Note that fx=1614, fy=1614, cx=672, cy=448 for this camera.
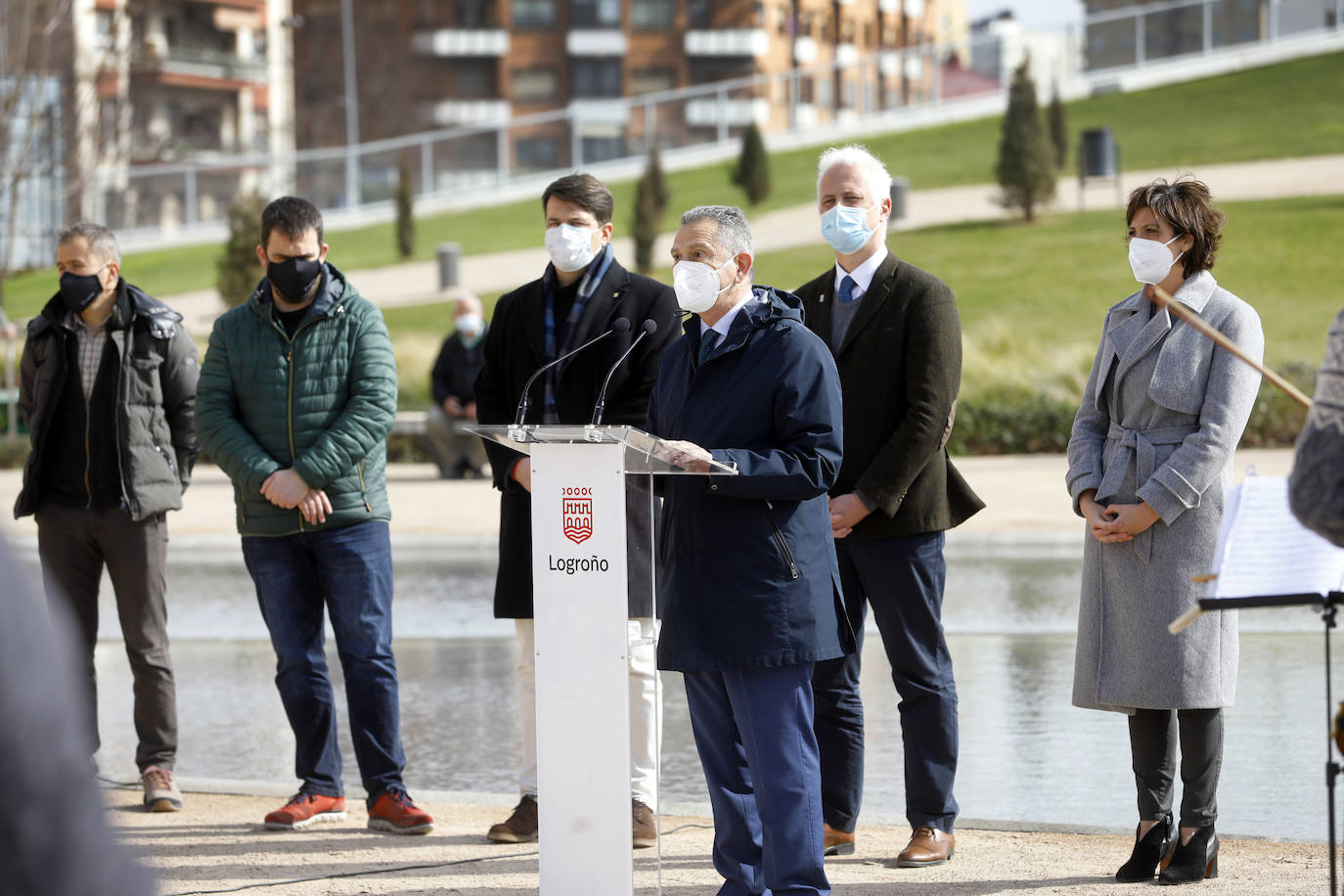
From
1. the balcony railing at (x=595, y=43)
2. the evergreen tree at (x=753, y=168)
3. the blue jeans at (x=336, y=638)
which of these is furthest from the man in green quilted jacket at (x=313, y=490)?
the balcony railing at (x=595, y=43)

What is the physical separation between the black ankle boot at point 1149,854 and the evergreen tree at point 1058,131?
38183mm

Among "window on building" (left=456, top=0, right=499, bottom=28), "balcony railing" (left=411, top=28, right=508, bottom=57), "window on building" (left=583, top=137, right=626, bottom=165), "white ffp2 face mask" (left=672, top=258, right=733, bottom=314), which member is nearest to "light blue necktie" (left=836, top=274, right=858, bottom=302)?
"white ffp2 face mask" (left=672, top=258, right=733, bottom=314)

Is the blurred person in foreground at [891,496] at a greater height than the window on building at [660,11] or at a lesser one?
lesser

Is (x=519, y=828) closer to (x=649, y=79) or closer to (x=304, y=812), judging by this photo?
(x=304, y=812)

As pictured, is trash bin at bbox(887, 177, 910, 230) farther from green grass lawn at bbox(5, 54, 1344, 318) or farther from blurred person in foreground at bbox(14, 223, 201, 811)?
blurred person in foreground at bbox(14, 223, 201, 811)

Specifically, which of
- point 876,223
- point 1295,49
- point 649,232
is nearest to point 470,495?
point 876,223

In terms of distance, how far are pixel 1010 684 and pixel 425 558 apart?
259 inches

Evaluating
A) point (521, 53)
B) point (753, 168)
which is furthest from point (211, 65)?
point (753, 168)

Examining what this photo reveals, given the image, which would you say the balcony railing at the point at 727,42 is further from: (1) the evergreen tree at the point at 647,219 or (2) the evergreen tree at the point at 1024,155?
A: (1) the evergreen tree at the point at 647,219

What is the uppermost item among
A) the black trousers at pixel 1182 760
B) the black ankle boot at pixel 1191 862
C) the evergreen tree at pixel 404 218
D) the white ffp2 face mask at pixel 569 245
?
the evergreen tree at pixel 404 218

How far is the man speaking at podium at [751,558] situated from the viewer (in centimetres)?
456

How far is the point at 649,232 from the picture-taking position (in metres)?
34.3

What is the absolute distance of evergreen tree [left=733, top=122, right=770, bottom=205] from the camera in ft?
140

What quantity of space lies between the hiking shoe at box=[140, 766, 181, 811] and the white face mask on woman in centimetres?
425
